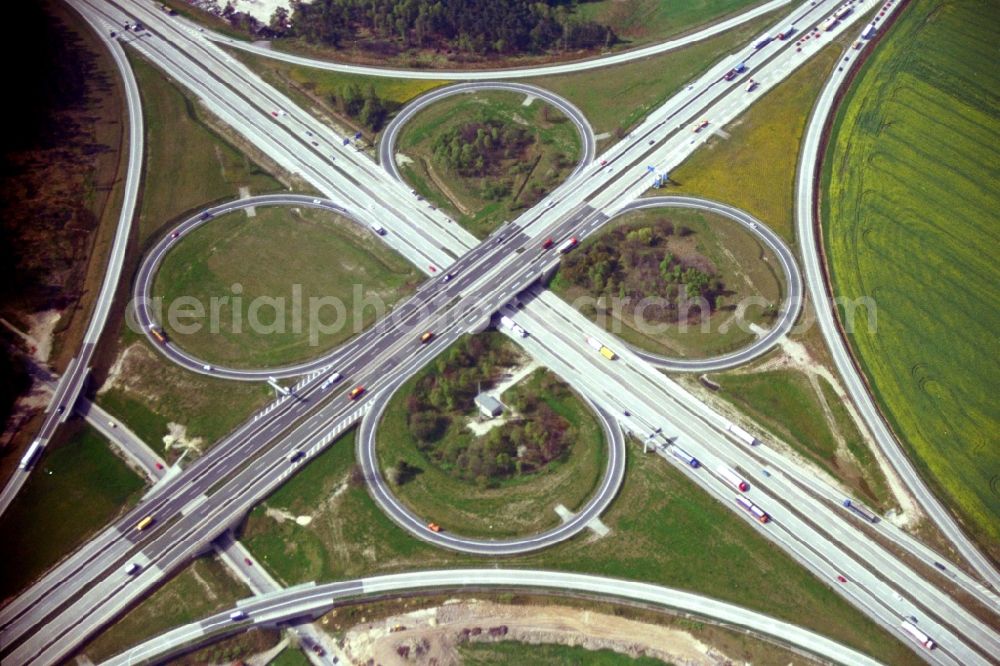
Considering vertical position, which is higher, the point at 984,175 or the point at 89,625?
the point at 89,625

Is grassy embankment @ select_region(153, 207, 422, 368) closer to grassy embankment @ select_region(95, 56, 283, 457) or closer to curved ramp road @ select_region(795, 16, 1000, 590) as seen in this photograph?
grassy embankment @ select_region(95, 56, 283, 457)

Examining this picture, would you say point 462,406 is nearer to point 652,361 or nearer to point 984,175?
point 652,361

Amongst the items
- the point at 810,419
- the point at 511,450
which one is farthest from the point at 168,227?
the point at 810,419

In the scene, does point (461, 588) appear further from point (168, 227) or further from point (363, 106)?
point (363, 106)

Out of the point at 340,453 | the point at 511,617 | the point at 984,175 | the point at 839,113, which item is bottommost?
the point at 511,617

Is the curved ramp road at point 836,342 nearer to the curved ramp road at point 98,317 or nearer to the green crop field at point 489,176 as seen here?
the green crop field at point 489,176

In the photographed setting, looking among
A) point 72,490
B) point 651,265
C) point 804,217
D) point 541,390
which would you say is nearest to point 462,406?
point 541,390
